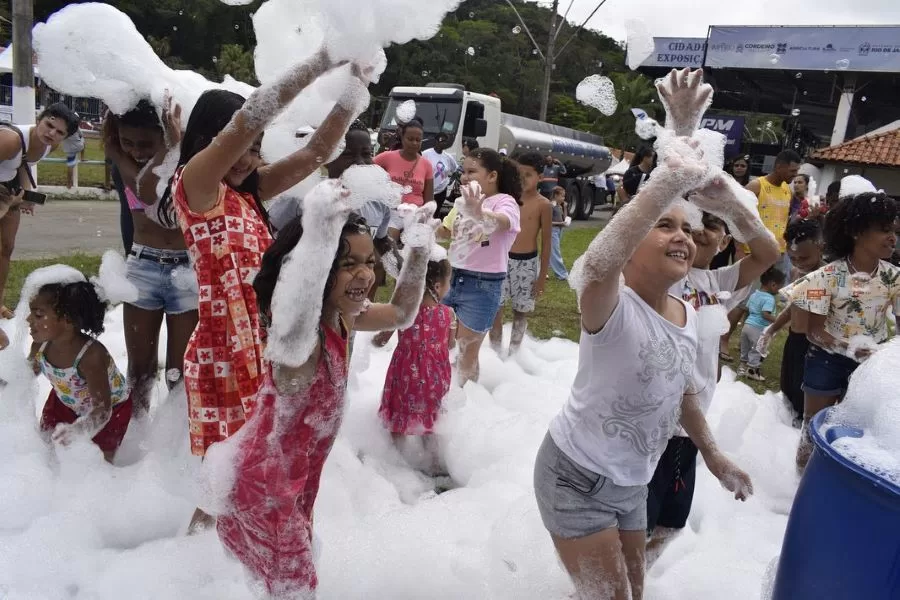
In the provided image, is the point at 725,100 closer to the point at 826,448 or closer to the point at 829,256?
the point at 829,256

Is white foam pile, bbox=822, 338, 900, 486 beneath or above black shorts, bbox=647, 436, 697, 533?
above

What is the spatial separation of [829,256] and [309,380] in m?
2.82

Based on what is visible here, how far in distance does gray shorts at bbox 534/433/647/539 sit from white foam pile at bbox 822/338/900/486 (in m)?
0.57

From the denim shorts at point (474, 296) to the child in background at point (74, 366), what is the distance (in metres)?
2.01

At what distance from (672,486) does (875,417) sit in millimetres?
846

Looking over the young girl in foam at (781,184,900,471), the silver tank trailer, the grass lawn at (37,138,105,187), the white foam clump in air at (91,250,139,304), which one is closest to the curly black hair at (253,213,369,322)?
the white foam clump in air at (91,250,139,304)

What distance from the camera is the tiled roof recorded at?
1628 cm

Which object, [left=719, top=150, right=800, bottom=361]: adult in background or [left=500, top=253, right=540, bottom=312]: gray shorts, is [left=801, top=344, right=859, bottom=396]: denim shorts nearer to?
[left=500, top=253, right=540, bottom=312]: gray shorts

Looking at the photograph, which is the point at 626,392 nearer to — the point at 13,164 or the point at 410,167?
the point at 13,164

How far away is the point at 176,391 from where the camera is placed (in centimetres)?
319

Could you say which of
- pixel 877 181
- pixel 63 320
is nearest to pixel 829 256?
pixel 63 320

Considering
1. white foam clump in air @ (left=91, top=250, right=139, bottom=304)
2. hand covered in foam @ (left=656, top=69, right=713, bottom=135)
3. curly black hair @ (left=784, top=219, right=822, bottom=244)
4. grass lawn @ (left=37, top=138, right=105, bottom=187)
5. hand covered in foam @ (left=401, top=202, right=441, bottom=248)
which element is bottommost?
grass lawn @ (left=37, top=138, right=105, bottom=187)

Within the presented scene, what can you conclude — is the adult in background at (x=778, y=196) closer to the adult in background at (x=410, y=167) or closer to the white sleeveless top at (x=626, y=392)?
the adult in background at (x=410, y=167)

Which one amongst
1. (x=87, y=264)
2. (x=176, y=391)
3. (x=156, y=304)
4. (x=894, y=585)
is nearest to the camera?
(x=894, y=585)
